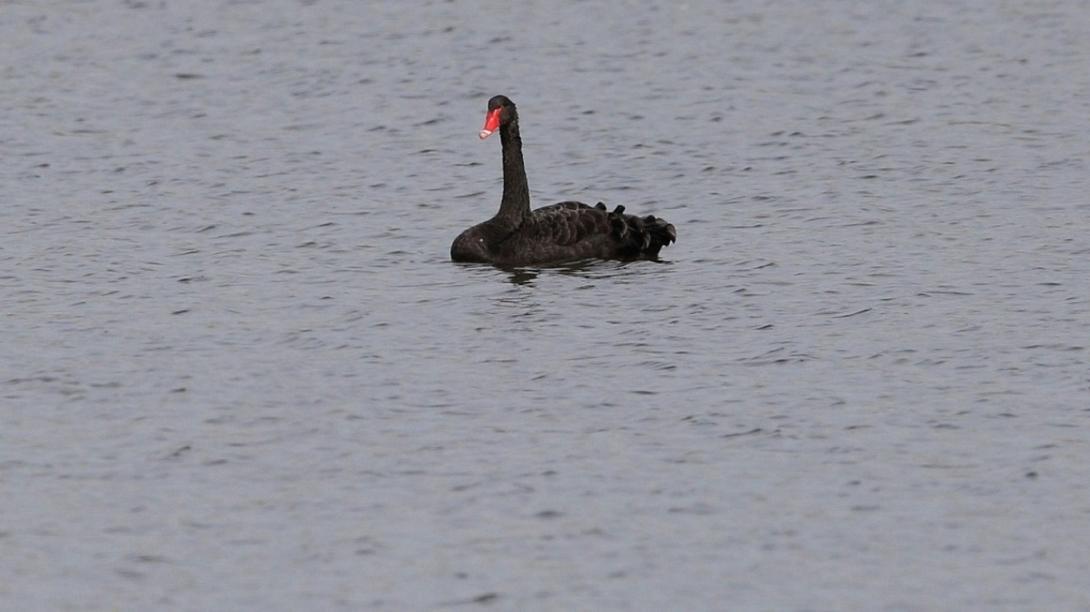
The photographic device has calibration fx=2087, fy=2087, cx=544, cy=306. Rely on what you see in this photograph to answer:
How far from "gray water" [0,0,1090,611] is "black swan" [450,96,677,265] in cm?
21

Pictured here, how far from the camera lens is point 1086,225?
1888 cm

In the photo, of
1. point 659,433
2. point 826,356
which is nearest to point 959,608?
point 659,433

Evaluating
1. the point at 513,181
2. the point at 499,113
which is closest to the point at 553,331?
the point at 513,181

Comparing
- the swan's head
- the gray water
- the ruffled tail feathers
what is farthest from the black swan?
the swan's head

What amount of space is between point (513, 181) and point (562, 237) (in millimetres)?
1001

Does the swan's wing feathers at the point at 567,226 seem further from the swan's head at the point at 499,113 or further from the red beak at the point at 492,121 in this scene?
the swan's head at the point at 499,113

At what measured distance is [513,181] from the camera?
19.1 meters

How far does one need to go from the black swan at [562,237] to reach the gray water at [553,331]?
8.2 inches

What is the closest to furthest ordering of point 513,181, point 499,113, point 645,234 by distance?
point 645,234
point 513,181
point 499,113

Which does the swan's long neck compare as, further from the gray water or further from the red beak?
the gray water

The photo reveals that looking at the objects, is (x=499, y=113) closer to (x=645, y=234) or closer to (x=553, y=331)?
(x=645, y=234)

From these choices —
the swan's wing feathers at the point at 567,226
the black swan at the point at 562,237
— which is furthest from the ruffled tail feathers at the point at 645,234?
the swan's wing feathers at the point at 567,226

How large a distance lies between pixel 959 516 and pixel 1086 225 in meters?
8.72

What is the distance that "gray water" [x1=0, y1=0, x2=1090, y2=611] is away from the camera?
34.1ft
